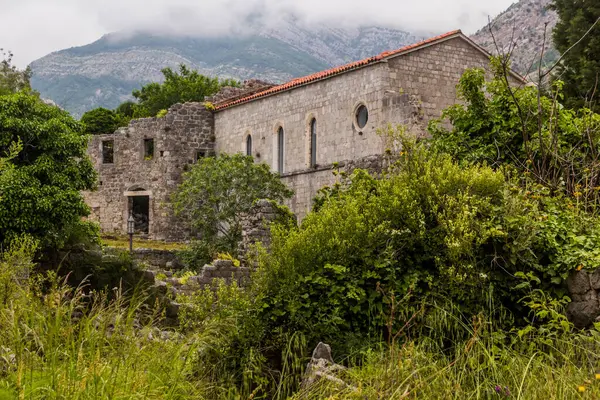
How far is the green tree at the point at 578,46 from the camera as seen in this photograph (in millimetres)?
28625

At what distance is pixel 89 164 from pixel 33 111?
78.9 inches

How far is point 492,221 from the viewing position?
11422 millimetres

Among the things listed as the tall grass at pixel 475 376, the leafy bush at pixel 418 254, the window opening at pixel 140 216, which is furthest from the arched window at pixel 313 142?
the tall grass at pixel 475 376

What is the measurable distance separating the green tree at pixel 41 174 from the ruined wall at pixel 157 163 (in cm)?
1438

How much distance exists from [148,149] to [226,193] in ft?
44.3

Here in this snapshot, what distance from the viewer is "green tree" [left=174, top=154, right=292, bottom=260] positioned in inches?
1072

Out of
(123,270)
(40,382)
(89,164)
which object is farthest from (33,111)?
(40,382)

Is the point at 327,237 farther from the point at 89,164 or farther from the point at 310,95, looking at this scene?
the point at 310,95

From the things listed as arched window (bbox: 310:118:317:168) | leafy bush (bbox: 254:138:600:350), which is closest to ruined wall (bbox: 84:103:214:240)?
arched window (bbox: 310:118:317:168)

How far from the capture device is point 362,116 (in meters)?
Answer: 28.3

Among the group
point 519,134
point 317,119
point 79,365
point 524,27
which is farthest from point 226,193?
point 524,27

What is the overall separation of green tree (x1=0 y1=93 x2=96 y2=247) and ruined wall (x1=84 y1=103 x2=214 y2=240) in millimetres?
14375

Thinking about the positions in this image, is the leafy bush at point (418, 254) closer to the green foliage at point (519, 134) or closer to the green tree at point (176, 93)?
the green foliage at point (519, 134)

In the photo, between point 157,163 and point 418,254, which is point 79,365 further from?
point 157,163
